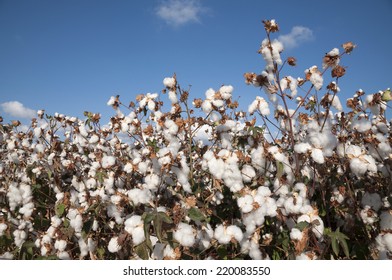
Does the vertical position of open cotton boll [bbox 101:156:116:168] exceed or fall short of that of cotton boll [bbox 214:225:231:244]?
it exceeds it

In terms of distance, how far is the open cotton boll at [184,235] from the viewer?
1.93 m

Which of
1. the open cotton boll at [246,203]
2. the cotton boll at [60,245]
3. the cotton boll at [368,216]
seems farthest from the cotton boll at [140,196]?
the cotton boll at [368,216]

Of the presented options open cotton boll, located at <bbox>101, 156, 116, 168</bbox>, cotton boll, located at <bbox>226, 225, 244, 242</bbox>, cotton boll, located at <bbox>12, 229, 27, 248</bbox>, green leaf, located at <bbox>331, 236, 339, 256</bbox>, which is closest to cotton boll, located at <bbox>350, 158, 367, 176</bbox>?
green leaf, located at <bbox>331, 236, 339, 256</bbox>

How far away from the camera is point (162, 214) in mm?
1801

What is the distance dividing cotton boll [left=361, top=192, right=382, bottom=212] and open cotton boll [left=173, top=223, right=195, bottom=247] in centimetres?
139

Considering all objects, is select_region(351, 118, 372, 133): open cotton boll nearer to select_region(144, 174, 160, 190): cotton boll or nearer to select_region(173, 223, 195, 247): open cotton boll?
select_region(173, 223, 195, 247): open cotton boll

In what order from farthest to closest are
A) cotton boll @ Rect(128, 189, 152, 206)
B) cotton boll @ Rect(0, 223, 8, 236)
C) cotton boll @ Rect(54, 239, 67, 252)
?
cotton boll @ Rect(0, 223, 8, 236) → cotton boll @ Rect(54, 239, 67, 252) → cotton boll @ Rect(128, 189, 152, 206)

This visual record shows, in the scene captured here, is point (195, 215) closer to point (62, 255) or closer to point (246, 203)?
point (246, 203)

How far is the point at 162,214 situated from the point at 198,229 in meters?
0.54

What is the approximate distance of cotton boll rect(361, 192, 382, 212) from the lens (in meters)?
2.23

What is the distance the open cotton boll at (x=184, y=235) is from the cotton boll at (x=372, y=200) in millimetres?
1387

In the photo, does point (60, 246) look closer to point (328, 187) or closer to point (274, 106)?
point (274, 106)

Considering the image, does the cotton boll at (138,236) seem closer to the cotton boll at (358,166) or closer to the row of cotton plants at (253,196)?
the row of cotton plants at (253,196)

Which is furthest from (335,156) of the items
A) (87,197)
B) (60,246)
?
(60,246)
